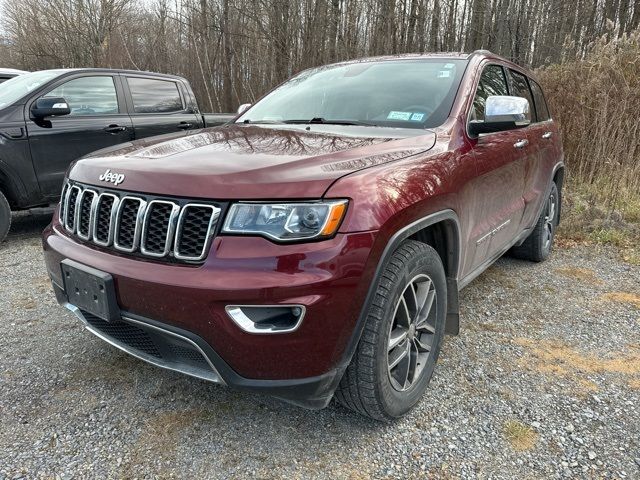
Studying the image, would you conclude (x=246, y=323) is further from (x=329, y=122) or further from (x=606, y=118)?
(x=606, y=118)

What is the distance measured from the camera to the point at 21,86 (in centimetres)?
512

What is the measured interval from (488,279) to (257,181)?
3014 mm

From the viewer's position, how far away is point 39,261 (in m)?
A: 4.40

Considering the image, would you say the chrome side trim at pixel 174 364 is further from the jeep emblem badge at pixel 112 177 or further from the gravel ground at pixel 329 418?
the jeep emblem badge at pixel 112 177

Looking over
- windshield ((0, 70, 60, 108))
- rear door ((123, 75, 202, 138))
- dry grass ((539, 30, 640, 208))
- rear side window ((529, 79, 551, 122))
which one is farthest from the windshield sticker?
dry grass ((539, 30, 640, 208))

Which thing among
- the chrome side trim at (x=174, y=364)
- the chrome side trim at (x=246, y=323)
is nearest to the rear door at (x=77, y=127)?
the chrome side trim at (x=174, y=364)

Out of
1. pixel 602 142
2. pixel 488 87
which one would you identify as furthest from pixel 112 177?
pixel 602 142

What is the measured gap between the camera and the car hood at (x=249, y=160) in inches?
70.7

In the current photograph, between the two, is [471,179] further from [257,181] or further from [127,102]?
[127,102]

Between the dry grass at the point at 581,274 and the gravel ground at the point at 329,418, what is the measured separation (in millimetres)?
1050

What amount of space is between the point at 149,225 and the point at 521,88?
3.37m

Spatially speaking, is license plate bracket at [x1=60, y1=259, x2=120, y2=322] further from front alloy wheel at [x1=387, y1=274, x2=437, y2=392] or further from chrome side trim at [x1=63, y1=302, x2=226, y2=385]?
front alloy wheel at [x1=387, y1=274, x2=437, y2=392]

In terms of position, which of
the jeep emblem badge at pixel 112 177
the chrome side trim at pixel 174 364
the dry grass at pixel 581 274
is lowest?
the dry grass at pixel 581 274

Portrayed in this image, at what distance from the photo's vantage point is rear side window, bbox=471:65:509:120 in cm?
297
